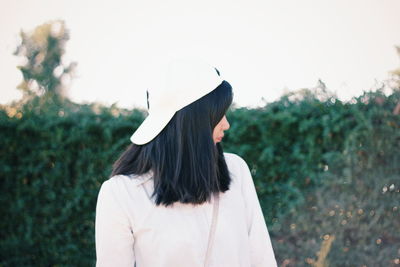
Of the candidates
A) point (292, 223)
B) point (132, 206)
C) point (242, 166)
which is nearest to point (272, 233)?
point (292, 223)

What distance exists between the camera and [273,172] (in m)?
4.65

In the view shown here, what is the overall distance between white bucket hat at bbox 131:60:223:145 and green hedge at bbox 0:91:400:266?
111 inches

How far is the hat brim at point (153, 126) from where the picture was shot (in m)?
1.83

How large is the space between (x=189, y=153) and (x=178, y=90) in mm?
263

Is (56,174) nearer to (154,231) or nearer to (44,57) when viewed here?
(154,231)

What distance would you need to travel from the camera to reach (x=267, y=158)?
15.2ft

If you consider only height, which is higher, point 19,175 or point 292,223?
point 19,175

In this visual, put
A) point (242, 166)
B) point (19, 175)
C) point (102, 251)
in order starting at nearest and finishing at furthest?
point (102, 251) < point (242, 166) < point (19, 175)

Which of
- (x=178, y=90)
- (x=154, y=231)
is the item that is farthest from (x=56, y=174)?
(x=178, y=90)

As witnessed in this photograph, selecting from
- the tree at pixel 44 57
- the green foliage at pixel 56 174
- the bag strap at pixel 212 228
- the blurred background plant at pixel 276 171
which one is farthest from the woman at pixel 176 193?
the tree at pixel 44 57

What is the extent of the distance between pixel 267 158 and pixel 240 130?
394 mm

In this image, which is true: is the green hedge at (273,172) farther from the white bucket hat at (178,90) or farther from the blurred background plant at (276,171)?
the white bucket hat at (178,90)

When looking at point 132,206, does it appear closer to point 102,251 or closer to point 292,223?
point 102,251

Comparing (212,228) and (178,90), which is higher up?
(178,90)
